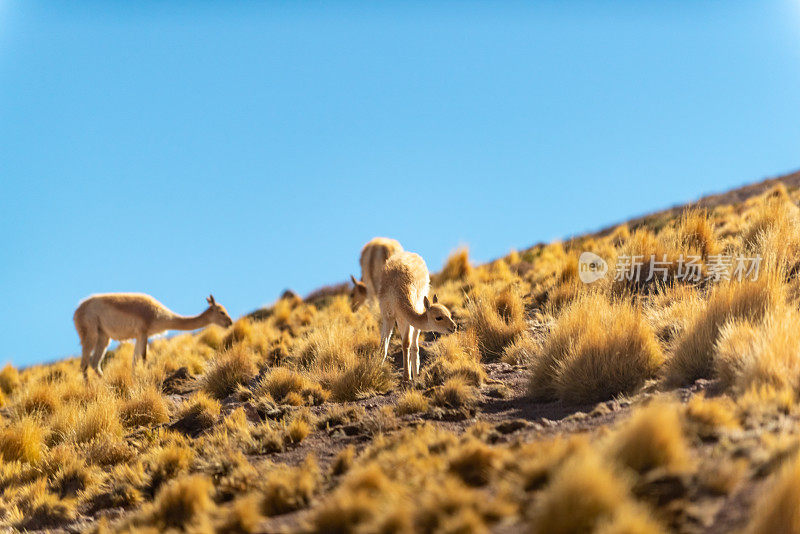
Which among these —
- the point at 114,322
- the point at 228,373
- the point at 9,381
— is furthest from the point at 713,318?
Result: the point at 9,381

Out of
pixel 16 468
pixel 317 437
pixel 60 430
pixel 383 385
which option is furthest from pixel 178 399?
pixel 317 437

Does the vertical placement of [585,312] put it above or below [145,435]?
above

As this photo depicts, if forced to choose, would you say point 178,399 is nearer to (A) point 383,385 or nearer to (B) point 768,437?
(A) point 383,385

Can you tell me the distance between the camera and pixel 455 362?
8508 mm

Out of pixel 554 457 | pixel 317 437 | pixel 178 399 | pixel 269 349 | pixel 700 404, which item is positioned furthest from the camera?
pixel 269 349

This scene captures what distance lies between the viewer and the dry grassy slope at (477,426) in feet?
11.0

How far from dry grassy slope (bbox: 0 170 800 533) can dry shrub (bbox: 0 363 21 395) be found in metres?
0.45

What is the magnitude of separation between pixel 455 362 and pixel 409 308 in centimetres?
108

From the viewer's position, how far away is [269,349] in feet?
39.5

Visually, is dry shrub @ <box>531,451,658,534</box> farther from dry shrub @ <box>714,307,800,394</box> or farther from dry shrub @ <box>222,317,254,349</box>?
dry shrub @ <box>222,317,254,349</box>

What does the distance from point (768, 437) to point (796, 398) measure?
109 cm

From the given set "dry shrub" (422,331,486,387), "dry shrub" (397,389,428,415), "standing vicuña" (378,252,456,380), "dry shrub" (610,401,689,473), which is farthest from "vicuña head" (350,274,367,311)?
"dry shrub" (610,401,689,473)

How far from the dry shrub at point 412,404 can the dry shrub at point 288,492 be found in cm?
223

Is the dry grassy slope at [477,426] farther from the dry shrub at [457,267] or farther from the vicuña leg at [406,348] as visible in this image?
the dry shrub at [457,267]
